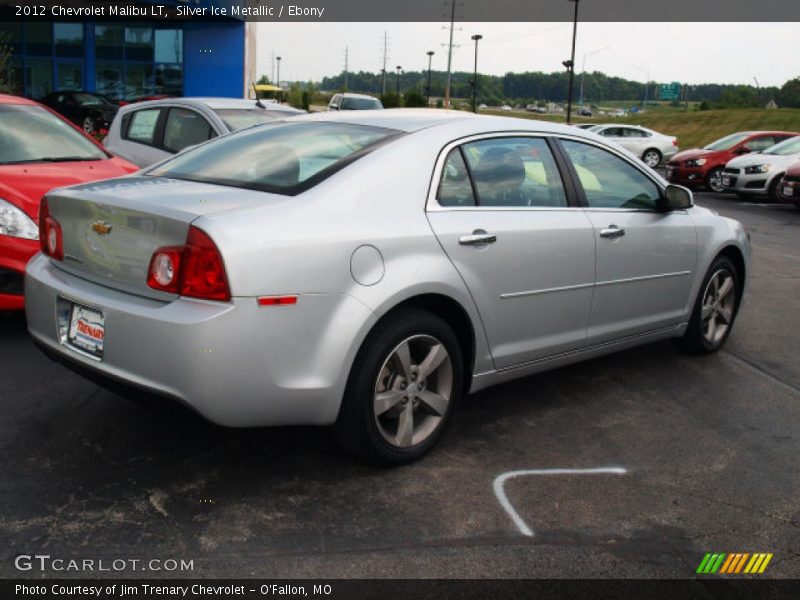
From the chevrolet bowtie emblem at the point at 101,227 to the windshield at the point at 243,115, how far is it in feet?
18.0

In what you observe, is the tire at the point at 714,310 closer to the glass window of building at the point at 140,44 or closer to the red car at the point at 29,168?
the red car at the point at 29,168

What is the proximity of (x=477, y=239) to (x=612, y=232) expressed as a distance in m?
1.09

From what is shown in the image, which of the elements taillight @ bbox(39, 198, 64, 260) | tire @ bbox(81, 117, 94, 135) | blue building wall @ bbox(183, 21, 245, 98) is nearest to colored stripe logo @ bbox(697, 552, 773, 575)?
taillight @ bbox(39, 198, 64, 260)

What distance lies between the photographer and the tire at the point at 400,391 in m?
3.54

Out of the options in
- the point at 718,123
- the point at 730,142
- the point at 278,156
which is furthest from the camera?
the point at 718,123

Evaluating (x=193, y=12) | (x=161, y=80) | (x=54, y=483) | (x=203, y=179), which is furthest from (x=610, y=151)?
(x=161, y=80)

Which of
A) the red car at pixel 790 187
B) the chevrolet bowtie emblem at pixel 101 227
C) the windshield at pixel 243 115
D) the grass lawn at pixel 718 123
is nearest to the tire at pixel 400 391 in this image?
the chevrolet bowtie emblem at pixel 101 227

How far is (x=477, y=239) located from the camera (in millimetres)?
3949

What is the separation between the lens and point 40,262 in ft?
13.2

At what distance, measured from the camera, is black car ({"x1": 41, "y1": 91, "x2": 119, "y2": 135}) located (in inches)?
1074

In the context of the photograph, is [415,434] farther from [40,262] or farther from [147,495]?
[40,262]

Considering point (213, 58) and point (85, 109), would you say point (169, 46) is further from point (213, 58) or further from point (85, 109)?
point (85, 109)

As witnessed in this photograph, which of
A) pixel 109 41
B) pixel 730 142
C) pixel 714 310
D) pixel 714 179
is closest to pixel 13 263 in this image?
pixel 714 310

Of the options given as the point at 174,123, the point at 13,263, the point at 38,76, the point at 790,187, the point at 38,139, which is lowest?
the point at 13,263
